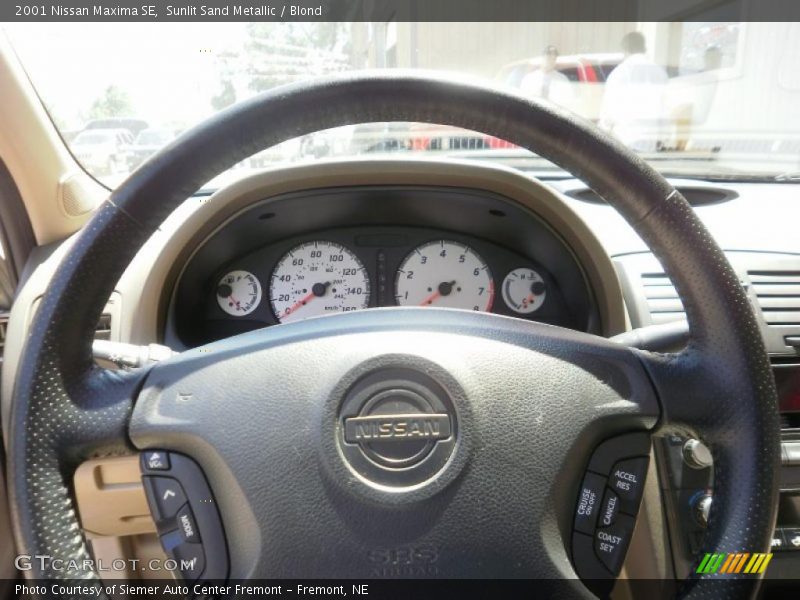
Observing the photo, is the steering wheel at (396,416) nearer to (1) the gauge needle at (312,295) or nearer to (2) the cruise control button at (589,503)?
(2) the cruise control button at (589,503)

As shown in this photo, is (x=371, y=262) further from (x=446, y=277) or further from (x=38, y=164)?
(x=38, y=164)

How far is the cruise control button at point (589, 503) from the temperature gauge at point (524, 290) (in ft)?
3.39

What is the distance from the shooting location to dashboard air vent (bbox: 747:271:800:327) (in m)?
1.58

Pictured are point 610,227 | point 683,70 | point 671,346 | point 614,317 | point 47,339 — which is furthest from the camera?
point 683,70

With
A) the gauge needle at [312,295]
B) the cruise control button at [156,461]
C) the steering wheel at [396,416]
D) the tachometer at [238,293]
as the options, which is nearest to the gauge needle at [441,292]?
the gauge needle at [312,295]

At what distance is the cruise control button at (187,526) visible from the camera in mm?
850

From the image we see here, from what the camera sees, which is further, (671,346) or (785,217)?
(785,217)

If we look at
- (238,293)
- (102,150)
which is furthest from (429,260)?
(102,150)

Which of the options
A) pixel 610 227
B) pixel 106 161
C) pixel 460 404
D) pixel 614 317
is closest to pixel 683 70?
pixel 610 227

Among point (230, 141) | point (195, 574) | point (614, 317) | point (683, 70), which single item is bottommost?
point (195, 574)

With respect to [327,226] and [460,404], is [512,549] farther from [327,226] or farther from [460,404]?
[327,226]

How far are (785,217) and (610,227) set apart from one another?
0.56 m

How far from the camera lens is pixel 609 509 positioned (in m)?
0.86

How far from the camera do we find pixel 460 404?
843 mm
